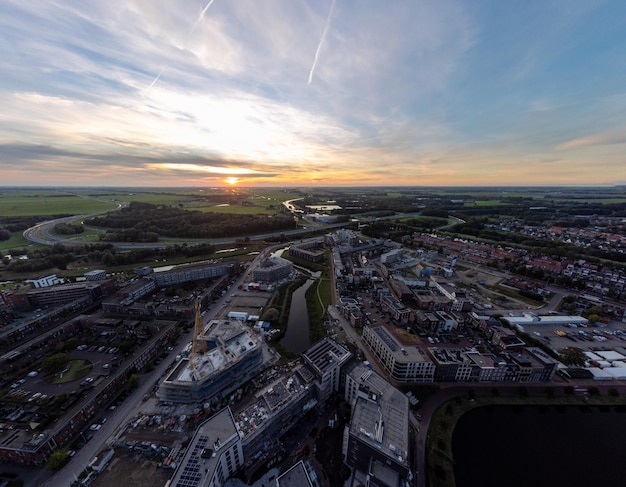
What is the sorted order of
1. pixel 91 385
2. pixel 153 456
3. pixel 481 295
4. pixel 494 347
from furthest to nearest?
pixel 481 295
pixel 494 347
pixel 91 385
pixel 153 456

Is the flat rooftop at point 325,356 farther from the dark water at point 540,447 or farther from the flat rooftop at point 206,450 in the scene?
the dark water at point 540,447

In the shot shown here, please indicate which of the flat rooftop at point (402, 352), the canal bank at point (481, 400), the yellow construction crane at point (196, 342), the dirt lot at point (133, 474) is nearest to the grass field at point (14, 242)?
the yellow construction crane at point (196, 342)

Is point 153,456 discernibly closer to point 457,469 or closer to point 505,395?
point 457,469

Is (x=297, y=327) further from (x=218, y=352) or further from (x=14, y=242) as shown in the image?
(x=14, y=242)

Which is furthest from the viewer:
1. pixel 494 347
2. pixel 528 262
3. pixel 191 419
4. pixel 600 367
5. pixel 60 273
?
pixel 528 262

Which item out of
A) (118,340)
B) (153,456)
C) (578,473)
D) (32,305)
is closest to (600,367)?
(578,473)

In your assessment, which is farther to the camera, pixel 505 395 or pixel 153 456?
pixel 505 395
